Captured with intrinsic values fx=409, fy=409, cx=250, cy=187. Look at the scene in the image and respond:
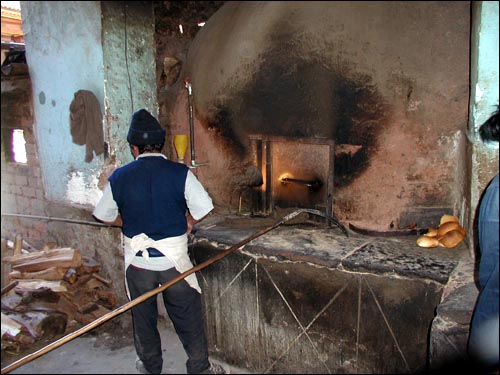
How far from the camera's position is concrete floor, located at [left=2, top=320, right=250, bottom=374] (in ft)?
11.8

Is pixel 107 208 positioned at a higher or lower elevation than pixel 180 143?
lower

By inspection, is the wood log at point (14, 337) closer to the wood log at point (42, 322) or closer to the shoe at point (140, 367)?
the wood log at point (42, 322)

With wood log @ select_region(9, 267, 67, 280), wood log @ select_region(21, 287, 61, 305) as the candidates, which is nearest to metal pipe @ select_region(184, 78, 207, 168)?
wood log @ select_region(9, 267, 67, 280)

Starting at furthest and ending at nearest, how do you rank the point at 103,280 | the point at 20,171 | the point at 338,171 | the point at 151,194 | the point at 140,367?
the point at 20,171
the point at 103,280
the point at 338,171
the point at 140,367
the point at 151,194

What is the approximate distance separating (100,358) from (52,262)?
4.00ft

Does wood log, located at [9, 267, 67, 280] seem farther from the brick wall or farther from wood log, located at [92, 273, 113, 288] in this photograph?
the brick wall

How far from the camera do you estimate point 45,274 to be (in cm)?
429

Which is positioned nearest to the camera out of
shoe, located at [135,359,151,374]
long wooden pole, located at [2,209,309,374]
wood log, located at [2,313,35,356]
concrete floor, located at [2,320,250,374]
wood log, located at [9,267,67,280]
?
long wooden pole, located at [2,209,309,374]

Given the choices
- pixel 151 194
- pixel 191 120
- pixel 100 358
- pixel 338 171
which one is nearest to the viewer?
pixel 151 194

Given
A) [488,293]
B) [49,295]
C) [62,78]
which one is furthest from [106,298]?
[488,293]

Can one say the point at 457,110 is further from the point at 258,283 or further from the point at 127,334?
the point at 127,334

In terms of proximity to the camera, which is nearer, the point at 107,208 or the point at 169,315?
the point at 107,208

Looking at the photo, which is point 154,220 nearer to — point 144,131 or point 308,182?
point 144,131

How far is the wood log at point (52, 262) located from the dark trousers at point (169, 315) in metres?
1.48
